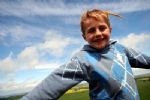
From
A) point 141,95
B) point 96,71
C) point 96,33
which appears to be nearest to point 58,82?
point 96,71

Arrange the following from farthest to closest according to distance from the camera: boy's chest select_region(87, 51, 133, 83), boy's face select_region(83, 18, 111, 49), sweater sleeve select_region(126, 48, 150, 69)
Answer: sweater sleeve select_region(126, 48, 150, 69) → boy's face select_region(83, 18, 111, 49) → boy's chest select_region(87, 51, 133, 83)

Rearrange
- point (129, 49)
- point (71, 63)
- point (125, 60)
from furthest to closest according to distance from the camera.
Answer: point (129, 49), point (125, 60), point (71, 63)

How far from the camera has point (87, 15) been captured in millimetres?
3295

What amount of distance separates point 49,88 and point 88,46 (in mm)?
850

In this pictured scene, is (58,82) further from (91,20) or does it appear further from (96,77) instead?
(91,20)

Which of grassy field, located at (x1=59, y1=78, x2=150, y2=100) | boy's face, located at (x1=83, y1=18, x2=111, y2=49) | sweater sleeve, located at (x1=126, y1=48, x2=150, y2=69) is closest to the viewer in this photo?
boy's face, located at (x1=83, y1=18, x2=111, y2=49)

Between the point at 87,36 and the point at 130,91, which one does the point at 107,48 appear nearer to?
the point at 87,36

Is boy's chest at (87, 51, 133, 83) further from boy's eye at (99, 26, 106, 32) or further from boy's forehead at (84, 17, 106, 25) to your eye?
boy's forehead at (84, 17, 106, 25)

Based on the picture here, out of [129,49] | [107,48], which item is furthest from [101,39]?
[129,49]

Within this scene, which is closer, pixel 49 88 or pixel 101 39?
pixel 49 88

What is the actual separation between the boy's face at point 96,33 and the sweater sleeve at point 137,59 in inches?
22.3

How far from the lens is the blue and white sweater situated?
2697 millimetres

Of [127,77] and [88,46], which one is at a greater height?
[88,46]

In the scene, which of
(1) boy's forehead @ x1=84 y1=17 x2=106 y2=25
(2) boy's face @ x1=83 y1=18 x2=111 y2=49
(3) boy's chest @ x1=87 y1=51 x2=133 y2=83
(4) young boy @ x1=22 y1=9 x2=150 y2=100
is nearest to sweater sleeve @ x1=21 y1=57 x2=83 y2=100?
(4) young boy @ x1=22 y1=9 x2=150 y2=100
